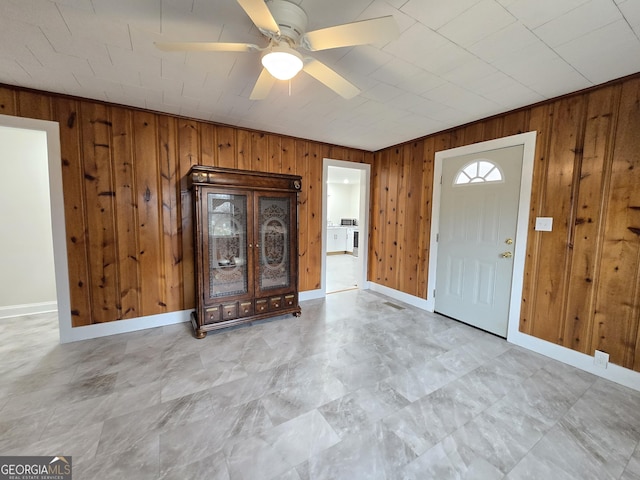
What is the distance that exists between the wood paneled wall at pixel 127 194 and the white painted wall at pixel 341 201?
550 centimetres

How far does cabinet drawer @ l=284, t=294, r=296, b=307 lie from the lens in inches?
125

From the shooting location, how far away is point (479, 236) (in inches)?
116

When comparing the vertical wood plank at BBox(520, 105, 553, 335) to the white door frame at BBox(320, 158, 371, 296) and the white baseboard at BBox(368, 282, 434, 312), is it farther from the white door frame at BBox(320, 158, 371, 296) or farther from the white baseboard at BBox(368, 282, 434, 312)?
the white door frame at BBox(320, 158, 371, 296)

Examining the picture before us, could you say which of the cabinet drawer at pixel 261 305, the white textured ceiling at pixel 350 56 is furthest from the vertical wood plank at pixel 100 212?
the cabinet drawer at pixel 261 305

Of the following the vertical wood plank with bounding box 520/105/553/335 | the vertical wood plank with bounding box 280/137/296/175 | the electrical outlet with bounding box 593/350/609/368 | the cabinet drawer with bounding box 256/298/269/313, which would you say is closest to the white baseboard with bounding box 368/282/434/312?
the vertical wood plank with bounding box 520/105/553/335

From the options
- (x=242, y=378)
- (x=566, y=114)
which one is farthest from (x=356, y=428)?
(x=566, y=114)

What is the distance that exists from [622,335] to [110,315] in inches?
184

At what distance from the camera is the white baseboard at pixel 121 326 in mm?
2564

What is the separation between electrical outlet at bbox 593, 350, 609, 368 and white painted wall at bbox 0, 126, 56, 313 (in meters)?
5.93

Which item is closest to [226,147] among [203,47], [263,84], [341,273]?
[263,84]

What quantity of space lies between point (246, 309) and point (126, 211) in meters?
1.66

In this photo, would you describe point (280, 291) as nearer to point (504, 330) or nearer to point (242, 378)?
point (242, 378)

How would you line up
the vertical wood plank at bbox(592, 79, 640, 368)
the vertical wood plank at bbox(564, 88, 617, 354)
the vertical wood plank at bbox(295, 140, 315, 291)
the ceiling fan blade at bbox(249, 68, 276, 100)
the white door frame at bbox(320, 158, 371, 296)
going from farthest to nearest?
1. the white door frame at bbox(320, 158, 371, 296)
2. the vertical wood plank at bbox(295, 140, 315, 291)
3. the vertical wood plank at bbox(564, 88, 617, 354)
4. the vertical wood plank at bbox(592, 79, 640, 368)
5. the ceiling fan blade at bbox(249, 68, 276, 100)

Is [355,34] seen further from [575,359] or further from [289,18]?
[575,359]
